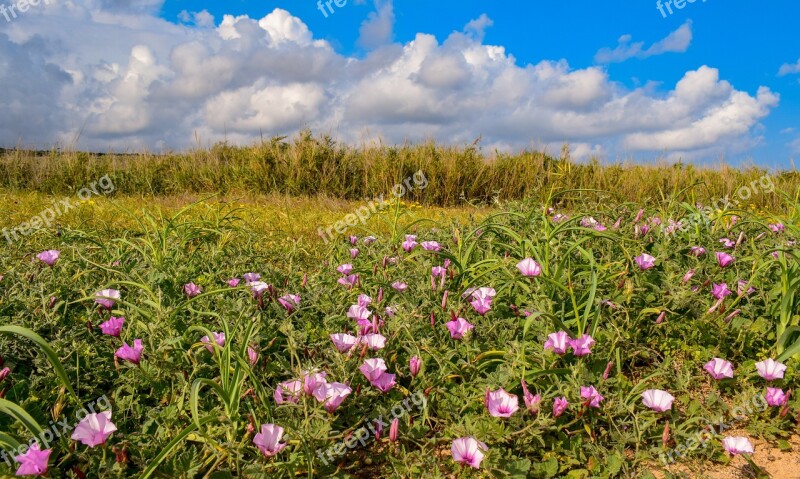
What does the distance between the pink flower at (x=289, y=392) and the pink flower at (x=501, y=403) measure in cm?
64

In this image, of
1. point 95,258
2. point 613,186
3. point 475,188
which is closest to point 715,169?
point 613,186

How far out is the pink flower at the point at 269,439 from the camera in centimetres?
168

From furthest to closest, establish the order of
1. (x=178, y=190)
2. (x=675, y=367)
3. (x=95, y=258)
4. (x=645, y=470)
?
(x=178, y=190)
(x=95, y=258)
(x=675, y=367)
(x=645, y=470)

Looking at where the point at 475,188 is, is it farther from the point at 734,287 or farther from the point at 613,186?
the point at 734,287

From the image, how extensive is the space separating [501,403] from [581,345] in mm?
404

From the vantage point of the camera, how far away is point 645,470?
194cm

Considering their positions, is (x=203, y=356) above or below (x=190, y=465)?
above

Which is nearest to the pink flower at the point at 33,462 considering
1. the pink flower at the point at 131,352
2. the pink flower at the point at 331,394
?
the pink flower at the point at 131,352

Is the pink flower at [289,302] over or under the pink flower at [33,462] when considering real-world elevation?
over

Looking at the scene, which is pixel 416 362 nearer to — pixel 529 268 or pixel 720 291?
pixel 529 268

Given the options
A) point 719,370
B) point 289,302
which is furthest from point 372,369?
point 719,370

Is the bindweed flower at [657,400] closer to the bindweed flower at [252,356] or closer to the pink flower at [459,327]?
the pink flower at [459,327]

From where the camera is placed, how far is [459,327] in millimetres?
2283

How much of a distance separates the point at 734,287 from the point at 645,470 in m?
1.42
